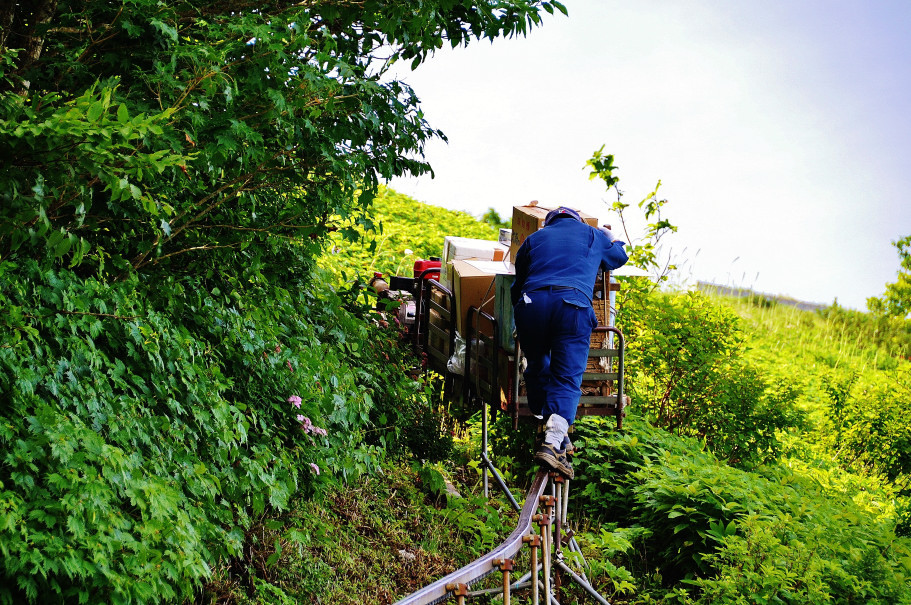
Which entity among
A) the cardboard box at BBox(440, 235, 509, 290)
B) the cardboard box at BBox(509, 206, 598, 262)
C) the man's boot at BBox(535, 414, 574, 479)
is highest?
the cardboard box at BBox(509, 206, 598, 262)

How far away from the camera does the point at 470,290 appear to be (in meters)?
6.50

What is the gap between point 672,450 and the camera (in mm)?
8039

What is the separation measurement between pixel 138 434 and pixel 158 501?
0.43m

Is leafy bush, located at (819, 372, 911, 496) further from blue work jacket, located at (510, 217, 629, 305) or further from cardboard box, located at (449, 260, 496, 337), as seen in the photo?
cardboard box, located at (449, 260, 496, 337)

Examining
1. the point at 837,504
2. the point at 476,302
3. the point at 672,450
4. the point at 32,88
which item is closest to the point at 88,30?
the point at 32,88

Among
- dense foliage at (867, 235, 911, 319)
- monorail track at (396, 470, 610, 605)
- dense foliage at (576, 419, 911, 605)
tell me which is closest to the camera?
monorail track at (396, 470, 610, 605)

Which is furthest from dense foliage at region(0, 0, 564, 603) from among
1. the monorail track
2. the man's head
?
the man's head

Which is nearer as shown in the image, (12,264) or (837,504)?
(12,264)

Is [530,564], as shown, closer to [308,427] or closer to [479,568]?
[479,568]

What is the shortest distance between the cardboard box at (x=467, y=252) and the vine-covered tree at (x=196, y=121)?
206cm

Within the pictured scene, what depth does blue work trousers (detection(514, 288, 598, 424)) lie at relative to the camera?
18.1 feet

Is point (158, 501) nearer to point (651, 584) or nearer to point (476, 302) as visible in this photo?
point (476, 302)

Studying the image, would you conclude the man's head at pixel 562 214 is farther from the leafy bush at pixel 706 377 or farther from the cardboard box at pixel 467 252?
the leafy bush at pixel 706 377

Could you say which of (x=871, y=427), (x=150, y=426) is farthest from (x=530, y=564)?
(x=871, y=427)
